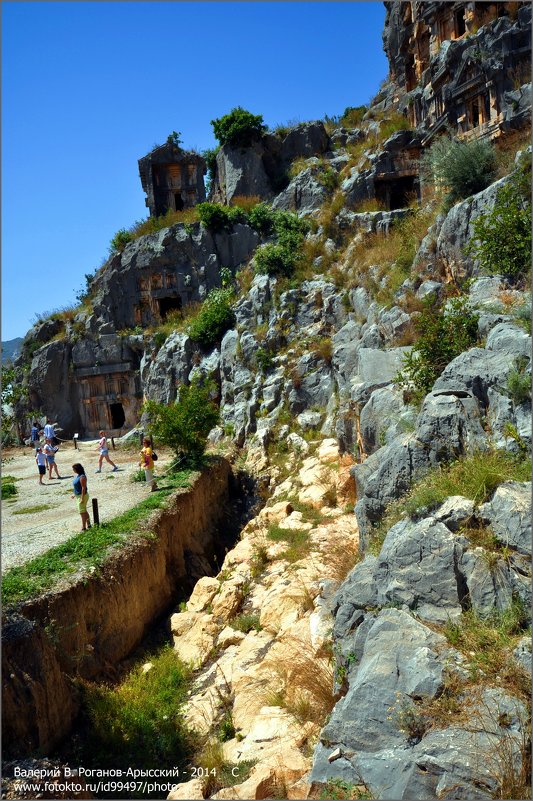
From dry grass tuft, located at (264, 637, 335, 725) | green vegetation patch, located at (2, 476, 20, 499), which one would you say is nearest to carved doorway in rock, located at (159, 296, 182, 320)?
green vegetation patch, located at (2, 476, 20, 499)

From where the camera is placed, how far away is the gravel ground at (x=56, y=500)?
1102 cm

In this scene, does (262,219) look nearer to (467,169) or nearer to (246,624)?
(467,169)

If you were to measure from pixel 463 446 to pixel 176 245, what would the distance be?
81.3 ft

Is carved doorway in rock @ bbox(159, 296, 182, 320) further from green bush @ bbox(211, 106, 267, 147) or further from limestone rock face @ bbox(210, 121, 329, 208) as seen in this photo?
green bush @ bbox(211, 106, 267, 147)

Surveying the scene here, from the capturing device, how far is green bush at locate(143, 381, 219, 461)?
16875 millimetres

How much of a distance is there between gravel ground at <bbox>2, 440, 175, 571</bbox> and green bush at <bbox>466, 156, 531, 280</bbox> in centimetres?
1022

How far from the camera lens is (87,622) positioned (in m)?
8.76

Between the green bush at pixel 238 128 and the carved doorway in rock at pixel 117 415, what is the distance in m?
16.7

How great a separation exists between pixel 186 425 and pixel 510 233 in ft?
36.6

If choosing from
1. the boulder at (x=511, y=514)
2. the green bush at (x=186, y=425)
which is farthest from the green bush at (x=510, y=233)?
the green bush at (x=186, y=425)

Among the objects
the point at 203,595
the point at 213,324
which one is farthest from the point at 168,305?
the point at 203,595

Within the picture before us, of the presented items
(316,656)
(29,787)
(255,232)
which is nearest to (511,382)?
(316,656)

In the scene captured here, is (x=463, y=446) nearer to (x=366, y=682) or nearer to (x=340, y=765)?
(x=366, y=682)

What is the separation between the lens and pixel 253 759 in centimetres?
594
